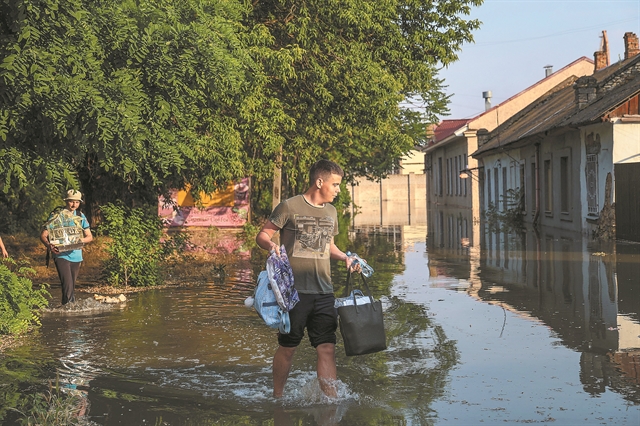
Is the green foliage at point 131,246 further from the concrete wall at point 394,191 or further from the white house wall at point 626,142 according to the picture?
the concrete wall at point 394,191

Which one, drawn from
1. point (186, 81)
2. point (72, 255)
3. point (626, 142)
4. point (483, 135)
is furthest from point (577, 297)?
point (483, 135)

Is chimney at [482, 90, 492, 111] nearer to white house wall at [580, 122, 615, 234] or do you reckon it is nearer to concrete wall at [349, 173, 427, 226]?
concrete wall at [349, 173, 427, 226]

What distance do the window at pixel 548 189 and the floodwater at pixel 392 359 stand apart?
1589 centimetres

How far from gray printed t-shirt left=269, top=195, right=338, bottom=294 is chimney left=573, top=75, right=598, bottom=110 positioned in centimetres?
2144

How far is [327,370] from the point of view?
6.30 m

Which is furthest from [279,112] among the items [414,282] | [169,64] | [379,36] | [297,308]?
[297,308]

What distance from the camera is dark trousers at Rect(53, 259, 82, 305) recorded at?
36.0 ft

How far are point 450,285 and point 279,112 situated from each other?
6.30 m

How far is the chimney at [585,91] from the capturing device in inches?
1033

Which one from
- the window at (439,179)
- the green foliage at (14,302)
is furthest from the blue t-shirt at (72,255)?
the window at (439,179)

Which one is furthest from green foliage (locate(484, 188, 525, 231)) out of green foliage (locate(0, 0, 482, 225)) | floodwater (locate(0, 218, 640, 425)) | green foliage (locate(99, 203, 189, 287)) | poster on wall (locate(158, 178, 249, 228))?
green foliage (locate(99, 203, 189, 287))

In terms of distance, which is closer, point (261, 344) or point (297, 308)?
point (297, 308)

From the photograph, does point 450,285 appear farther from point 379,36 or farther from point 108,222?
point 379,36

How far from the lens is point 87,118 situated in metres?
8.72
